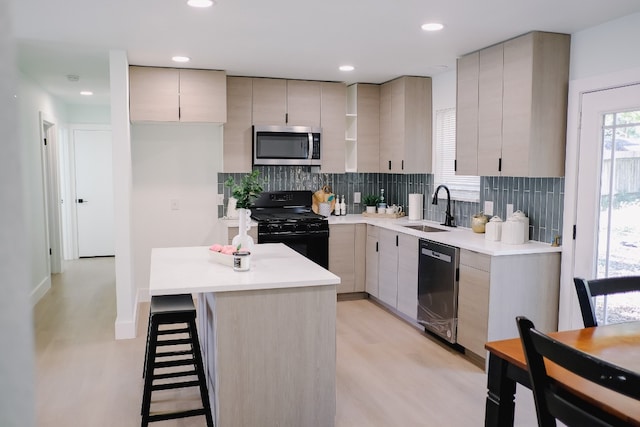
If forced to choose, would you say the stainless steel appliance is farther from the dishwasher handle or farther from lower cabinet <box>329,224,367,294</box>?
the dishwasher handle

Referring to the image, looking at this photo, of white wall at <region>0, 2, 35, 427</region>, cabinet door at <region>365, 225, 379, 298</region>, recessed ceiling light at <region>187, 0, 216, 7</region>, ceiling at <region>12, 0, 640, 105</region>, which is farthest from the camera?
cabinet door at <region>365, 225, 379, 298</region>

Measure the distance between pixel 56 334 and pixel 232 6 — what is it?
10.5 ft

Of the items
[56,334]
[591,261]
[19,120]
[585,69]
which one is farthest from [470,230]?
[19,120]

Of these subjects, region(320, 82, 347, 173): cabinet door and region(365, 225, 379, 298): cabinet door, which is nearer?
region(365, 225, 379, 298): cabinet door

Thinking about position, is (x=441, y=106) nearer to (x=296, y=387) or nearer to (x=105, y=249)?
(x=296, y=387)

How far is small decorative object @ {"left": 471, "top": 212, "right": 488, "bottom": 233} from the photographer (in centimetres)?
447

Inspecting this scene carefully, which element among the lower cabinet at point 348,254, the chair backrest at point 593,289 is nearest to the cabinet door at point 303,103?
the lower cabinet at point 348,254

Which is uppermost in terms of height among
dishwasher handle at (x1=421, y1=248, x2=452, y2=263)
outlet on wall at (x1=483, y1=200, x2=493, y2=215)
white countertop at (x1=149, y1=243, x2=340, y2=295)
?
outlet on wall at (x1=483, y1=200, x2=493, y2=215)

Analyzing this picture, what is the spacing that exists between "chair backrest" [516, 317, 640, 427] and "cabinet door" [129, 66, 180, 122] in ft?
13.7

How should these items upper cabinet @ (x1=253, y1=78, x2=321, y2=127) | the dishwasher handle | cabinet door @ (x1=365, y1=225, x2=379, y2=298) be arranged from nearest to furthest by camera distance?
the dishwasher handle → cabinet door @ (x1=365, y1=225, x2=379, y2=298) → upper cabinet @ (x1=253, y1=78, x2=321, y2=127)

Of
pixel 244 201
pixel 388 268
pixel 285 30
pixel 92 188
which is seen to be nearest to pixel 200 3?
pixel 285 30

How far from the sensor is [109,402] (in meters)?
3.25

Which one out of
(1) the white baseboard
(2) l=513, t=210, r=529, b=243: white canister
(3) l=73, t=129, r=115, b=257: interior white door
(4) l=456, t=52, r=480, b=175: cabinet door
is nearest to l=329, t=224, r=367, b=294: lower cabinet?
(4) l=456, t=52, r=480, b=175: cabinet door

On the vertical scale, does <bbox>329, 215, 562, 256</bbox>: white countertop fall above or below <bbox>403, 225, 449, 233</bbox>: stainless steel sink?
above
